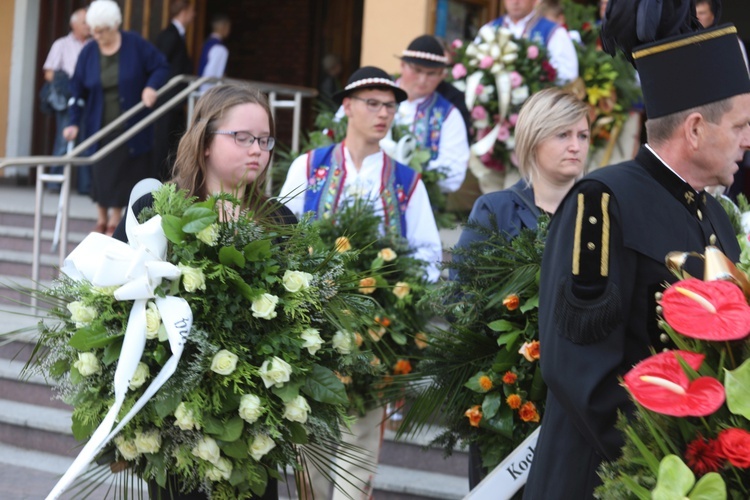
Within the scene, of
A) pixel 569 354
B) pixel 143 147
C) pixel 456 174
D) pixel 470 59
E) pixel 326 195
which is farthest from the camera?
pixel 143 147

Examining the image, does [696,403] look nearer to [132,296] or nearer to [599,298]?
[599,298]

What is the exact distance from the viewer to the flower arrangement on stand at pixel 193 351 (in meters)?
2.84

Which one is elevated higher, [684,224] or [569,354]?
[684,224]

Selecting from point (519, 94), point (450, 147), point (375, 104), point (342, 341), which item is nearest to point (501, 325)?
point (342, 341)

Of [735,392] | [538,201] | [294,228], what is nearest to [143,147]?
[538,201]

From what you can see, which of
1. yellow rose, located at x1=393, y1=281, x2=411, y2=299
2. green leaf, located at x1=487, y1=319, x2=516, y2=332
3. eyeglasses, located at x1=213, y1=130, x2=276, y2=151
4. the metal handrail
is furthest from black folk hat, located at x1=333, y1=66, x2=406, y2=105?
green leaf, located at x1=487, y1=319, x2=516, y2=332

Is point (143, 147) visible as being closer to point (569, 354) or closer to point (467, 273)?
point (467, 273)

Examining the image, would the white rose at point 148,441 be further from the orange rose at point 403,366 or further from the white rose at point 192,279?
the orange rose at point 403,366

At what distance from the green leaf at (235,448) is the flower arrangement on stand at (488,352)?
98 centimetres

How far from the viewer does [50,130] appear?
486 inches

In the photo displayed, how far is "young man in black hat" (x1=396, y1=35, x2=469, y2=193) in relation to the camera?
21.5 feet

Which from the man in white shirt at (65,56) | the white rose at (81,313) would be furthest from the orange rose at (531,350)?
the man in white shirt at (65,56)

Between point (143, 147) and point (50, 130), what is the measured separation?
14.0ft

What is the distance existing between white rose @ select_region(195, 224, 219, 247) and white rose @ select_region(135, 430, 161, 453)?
52 centimetres
